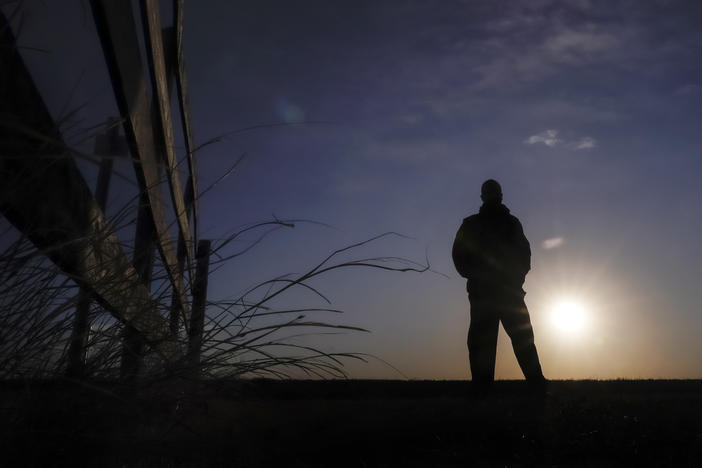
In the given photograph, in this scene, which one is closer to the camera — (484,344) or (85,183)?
(85,183)

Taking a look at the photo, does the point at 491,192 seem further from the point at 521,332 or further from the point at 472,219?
the point at 521,332

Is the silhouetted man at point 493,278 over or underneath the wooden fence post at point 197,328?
over

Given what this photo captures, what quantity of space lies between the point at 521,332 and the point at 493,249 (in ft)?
2.85

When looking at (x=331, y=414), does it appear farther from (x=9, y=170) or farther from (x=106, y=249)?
(x=9, y=170)

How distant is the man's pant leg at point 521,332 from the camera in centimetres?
589

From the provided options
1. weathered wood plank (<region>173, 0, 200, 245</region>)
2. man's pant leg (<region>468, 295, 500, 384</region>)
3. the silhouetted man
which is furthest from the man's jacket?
weathered wood plank (<region>173, 0, 200, 245</region>)

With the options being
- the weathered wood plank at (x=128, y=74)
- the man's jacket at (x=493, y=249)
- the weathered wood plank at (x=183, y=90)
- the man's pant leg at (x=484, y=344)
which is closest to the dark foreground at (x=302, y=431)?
the weathered wood plank at (x=128, y=74)

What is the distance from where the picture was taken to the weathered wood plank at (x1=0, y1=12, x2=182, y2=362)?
1.10m

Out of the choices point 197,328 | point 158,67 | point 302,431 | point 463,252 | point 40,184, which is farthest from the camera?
point 463,252

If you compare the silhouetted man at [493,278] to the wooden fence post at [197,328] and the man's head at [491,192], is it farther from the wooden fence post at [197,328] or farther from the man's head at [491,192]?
the wooden fence post at [197,328]

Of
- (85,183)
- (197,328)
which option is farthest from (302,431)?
(85,183)


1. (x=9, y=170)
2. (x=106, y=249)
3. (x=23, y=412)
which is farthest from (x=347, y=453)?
(x=9, y=170)

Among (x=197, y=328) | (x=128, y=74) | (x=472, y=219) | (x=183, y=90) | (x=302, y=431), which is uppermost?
(x=472, y=219)

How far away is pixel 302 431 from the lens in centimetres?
296
